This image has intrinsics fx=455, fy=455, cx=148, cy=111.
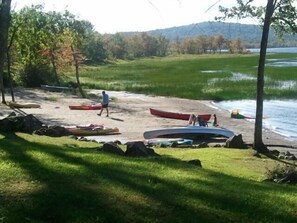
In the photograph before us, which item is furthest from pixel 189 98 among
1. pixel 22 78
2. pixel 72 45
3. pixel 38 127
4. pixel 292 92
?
pixel 38 127

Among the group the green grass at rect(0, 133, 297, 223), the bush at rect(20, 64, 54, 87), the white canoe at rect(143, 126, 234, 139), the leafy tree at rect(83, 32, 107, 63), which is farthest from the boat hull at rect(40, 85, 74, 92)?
the leafy tree at rect(83, 32, 107, 63)

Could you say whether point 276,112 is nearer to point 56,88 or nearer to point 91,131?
point 91,131

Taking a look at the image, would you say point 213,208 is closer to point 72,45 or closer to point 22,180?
point 22,180

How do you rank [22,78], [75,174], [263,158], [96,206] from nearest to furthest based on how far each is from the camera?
1. [96,206]
2. [75,174]
3. [263,158]
4. [22,78]

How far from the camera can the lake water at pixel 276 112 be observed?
98.9ft

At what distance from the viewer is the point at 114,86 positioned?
59281mm

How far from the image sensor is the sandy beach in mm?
25281

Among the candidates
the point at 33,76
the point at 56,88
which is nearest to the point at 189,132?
the point at 56,88

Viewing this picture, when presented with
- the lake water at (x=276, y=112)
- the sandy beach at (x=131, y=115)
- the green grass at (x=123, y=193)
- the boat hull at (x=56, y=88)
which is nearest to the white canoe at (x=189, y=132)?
the sandy beach at (x=131, y=115)

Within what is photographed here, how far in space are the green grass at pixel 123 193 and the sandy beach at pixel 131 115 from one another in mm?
12147

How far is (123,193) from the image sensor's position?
7.03m

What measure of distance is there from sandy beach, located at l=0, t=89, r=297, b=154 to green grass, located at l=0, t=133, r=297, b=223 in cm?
1215

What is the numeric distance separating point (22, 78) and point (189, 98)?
2201cm

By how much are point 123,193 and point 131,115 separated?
87.9ft
